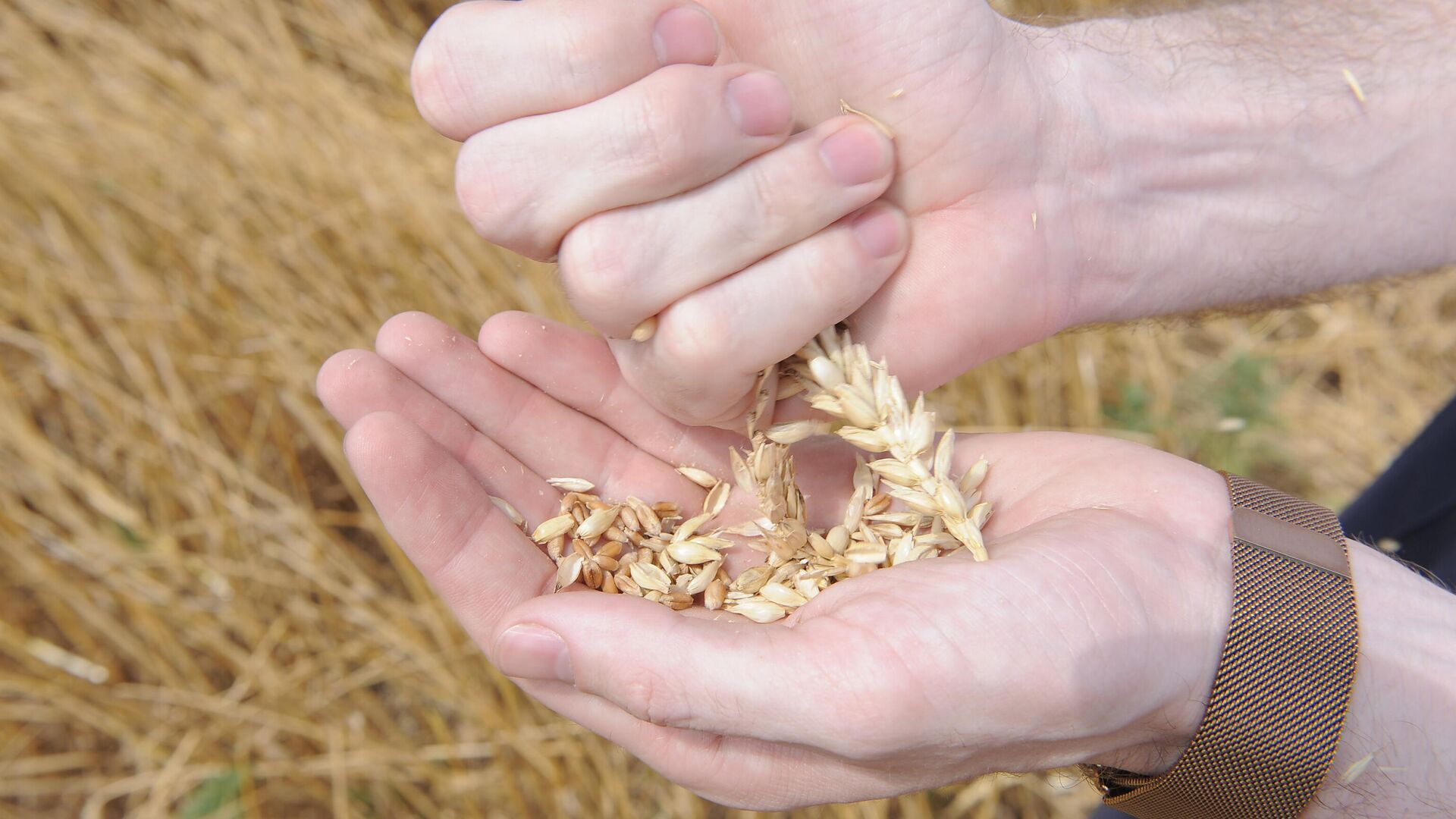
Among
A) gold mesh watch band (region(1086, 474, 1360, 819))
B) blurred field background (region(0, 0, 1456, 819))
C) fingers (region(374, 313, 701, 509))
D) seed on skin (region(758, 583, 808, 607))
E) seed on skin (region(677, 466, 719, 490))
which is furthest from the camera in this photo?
blurred field background (region(0, 0, 1456, 819))

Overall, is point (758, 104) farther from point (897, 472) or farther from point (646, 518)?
point (646, 518)

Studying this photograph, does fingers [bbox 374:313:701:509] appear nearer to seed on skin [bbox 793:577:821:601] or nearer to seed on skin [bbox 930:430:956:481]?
seed on skin [bbox 793:577:821:601]

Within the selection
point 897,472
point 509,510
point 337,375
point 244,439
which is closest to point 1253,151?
point 897,472

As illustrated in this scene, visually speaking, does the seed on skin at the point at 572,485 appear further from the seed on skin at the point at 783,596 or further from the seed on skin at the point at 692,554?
the seed on skin at the point at 783,596

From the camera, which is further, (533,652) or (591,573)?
(591,573)

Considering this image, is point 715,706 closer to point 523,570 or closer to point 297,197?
point 523,570

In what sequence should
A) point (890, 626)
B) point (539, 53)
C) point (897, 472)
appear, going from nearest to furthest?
point (890, 626) < point (539, 53) < point (897, 472)

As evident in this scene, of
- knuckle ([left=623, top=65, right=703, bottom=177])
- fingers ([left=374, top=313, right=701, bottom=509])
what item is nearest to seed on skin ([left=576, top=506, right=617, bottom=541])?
fingers ([left=374, top=313, right=701, bottom=509])
